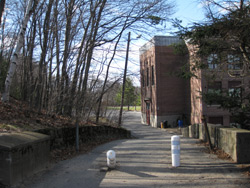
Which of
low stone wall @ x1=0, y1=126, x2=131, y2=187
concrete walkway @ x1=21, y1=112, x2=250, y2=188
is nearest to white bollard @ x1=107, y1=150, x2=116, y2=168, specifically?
concrete walkway @ x1=21, y1=112, x2=250, y2=188

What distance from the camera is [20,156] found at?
514 cm

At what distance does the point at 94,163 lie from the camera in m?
7.31

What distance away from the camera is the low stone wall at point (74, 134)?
8.23 m

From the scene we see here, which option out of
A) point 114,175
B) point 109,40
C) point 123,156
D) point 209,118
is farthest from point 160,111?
point 114,175

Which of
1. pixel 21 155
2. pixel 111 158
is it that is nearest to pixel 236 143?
pixel 111 158

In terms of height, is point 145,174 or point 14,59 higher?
point 14,59

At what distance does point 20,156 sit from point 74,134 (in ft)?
16.0

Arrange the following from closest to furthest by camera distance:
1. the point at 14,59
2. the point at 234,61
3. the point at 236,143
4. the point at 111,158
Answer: the point at 111,158 < the point at 236,143 < the point at 14,59 < the point at 234,61

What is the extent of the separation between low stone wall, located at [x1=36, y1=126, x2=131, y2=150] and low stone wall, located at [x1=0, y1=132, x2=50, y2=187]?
4.22 feet

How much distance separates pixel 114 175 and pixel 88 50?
8.27 m

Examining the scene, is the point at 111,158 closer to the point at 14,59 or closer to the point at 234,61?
the point at 14,59

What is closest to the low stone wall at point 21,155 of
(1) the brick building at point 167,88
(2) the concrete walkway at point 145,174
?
(2) the concrete walkway at point 145,174

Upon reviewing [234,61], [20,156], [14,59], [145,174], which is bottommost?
[145,174]

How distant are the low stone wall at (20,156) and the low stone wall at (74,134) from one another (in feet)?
4.22
